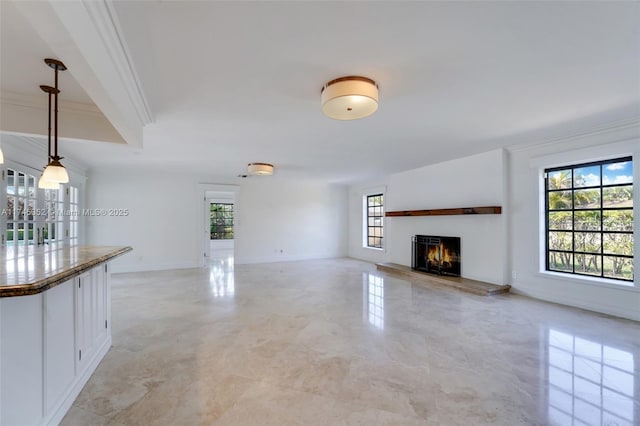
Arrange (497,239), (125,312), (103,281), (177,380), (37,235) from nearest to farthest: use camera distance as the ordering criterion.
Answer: (177,380) → (103,281) → (125,312) → (37,235) → (497,239)

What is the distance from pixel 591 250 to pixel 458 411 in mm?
3623

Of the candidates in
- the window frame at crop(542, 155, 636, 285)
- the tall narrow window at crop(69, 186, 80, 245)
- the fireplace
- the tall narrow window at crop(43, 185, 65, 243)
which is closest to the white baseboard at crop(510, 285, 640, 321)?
the window frame at crop(542, 155, 636, 285)

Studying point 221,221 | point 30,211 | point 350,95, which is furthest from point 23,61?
point 221,221

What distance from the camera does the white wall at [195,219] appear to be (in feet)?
22.3

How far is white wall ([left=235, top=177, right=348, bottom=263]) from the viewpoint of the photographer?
8.16 metres

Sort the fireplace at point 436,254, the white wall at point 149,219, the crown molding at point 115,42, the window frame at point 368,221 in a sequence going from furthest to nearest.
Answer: the window frame at point 368,221 → the white wall at point 149,219 → the fireplace at point 436,254 → the crown molding at point 115,42

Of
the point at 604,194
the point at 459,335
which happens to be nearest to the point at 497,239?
the point at 604,194

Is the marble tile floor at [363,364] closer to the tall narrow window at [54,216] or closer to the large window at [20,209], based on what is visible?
the large window at [20,209]

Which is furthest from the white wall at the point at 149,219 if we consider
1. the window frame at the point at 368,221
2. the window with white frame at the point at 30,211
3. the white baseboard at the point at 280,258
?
the window frame at the point at 368,221

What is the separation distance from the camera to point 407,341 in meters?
2.98

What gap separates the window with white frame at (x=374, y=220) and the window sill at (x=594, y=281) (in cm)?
416

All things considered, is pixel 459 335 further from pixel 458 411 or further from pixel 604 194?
pixel 604 194

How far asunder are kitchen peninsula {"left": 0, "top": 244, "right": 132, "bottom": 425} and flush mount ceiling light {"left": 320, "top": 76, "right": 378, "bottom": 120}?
84.6 inches

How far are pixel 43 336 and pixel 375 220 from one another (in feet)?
24.9
